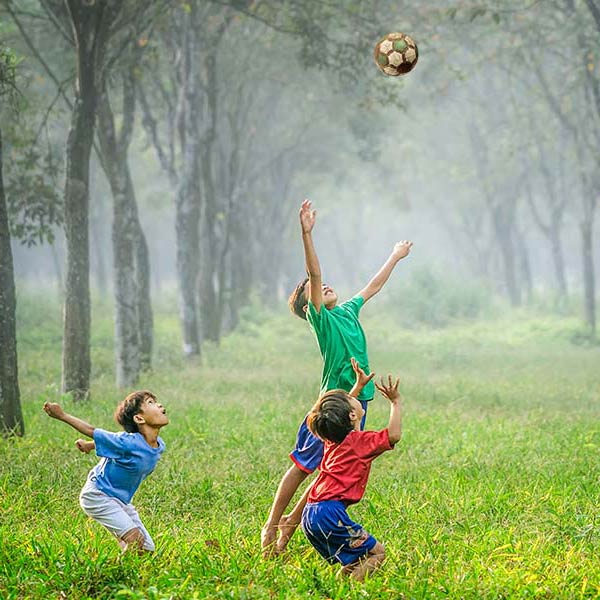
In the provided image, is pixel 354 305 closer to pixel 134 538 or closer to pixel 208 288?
pixel 134 538

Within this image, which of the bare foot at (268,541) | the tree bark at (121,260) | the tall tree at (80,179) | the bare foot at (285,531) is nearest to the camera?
the bare foot at (268,541)

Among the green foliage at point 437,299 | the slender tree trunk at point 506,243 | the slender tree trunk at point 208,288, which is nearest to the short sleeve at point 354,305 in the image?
the slender tree trunk at point 208,288

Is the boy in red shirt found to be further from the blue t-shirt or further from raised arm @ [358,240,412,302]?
raised arm @ [358,240,412,302]

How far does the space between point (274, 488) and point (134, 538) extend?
2.29 m

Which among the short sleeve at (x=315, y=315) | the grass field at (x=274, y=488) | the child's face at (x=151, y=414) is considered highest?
the short sleeve at (x=315, y=315)

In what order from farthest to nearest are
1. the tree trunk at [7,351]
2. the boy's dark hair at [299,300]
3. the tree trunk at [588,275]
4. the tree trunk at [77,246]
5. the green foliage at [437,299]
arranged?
the green foliage at [437,299], the tree trunk at [588,275], the tree trunk at [77,246], the tree trunk at [7,351], the boy's dark hair at [299,300]

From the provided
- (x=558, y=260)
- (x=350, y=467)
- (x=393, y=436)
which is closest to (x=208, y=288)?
(x=350, y=467)

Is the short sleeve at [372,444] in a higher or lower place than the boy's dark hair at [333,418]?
lower

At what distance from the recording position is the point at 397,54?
792cm

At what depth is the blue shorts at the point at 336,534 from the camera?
4.81 meters

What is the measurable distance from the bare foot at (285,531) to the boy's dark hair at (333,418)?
2.86 feet

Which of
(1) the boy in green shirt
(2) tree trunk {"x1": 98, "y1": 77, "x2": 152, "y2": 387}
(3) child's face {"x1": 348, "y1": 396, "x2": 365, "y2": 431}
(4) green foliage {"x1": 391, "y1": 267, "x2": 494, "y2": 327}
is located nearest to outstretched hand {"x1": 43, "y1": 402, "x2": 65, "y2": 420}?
(1) the boy in green shirt

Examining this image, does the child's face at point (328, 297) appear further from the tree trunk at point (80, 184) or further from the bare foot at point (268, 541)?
the tree trunk at point (80, 184)

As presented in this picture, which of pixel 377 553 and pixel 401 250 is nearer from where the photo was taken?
pixel 377 553
